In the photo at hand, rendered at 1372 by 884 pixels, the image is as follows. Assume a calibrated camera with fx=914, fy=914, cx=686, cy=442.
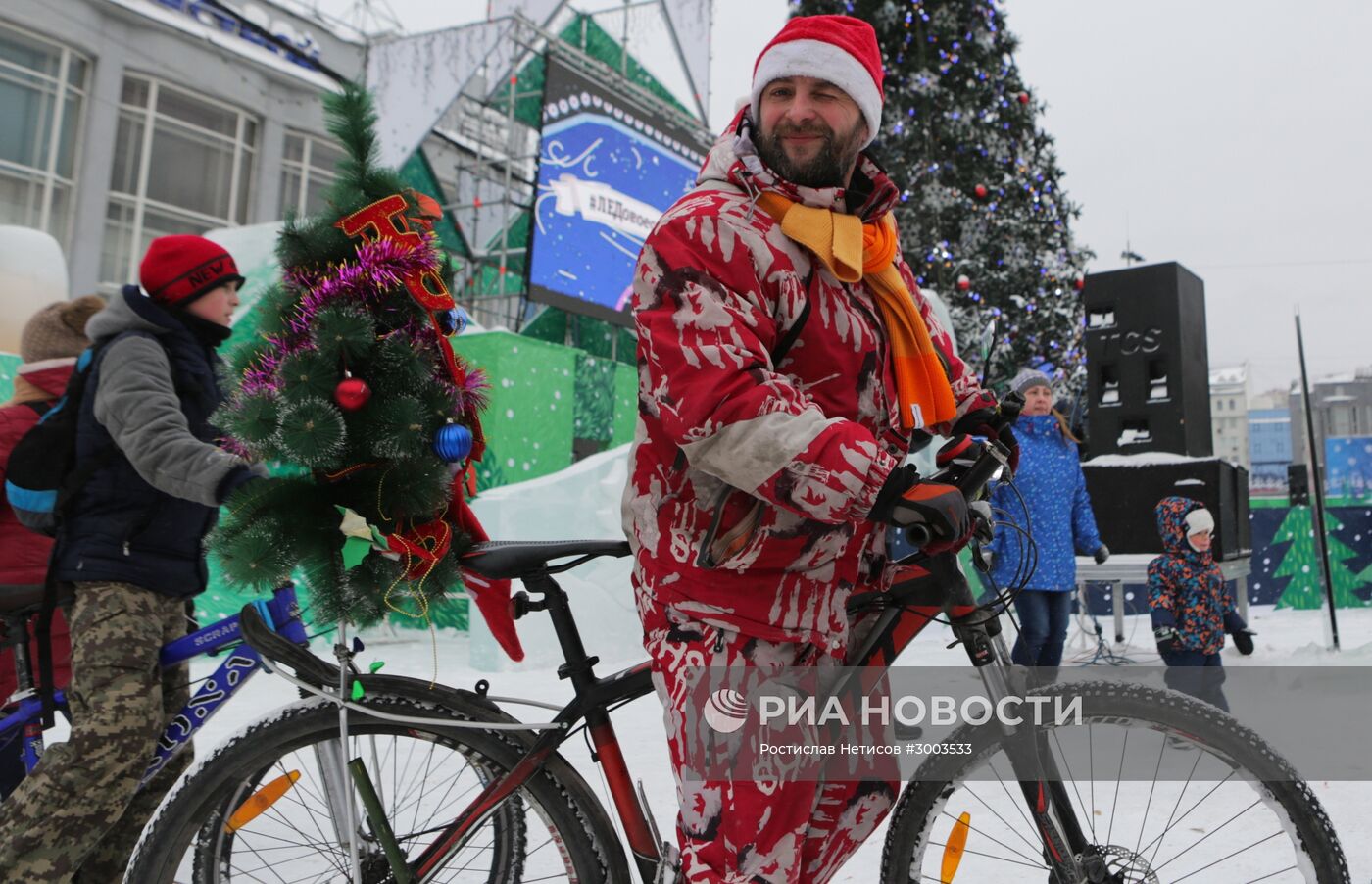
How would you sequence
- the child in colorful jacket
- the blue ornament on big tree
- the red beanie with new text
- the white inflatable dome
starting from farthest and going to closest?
1. the white inflatable dome
2. the child in colorful jacket
3. the red beanie with new text
4. the blue ornament on big tree

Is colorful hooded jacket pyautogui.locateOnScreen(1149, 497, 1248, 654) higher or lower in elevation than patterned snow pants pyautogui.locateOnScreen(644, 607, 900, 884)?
higher

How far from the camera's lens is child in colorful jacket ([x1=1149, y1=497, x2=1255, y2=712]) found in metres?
4.38

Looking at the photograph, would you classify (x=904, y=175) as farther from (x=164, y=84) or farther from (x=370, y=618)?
(x=164, y=84)

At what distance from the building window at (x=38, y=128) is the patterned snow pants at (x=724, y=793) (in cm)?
1574

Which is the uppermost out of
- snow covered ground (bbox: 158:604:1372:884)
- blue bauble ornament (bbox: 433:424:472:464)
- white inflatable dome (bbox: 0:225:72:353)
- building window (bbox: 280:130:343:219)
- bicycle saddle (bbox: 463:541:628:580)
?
building window (bbox: 280:130:343:219)

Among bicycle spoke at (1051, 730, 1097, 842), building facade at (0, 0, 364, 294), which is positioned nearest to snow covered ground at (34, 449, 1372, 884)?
bicycle spoke at (1051, 730, 1097, 842)

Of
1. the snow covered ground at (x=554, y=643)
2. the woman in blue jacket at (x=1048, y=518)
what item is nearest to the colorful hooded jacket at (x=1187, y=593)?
the woman in blue jacket at (x=1048, y=518)

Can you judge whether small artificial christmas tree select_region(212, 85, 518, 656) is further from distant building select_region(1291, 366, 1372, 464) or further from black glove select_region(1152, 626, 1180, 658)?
distant building select_region(1291, 366, 1372, 464)

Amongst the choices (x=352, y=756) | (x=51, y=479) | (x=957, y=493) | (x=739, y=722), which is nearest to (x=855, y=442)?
(x=957, y=493)

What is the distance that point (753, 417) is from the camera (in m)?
1.25

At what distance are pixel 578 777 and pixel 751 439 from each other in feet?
2.73

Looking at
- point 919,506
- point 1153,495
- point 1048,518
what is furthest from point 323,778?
point 1153,495

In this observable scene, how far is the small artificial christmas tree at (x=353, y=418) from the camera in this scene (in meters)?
1.71

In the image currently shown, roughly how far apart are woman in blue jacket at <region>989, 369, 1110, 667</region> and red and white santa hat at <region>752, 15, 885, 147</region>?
10.2ft
